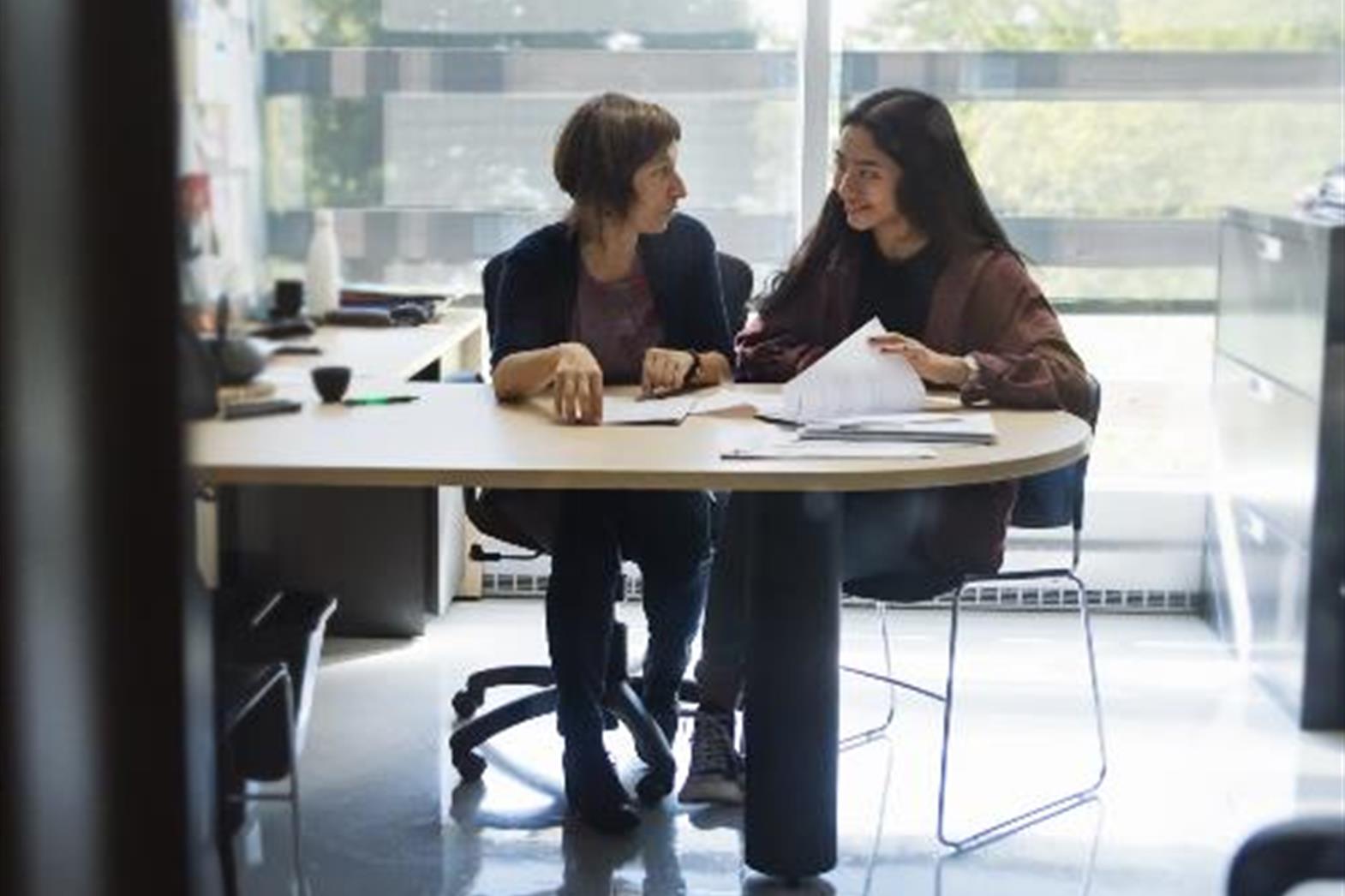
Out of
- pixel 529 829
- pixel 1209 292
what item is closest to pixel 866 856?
pixel 529 829

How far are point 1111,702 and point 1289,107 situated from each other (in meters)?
1.08

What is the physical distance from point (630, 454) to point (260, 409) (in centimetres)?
115

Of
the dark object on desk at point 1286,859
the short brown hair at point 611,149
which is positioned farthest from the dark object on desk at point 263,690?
the short brown hair at point 611,149

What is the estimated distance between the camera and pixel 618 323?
2184 mm

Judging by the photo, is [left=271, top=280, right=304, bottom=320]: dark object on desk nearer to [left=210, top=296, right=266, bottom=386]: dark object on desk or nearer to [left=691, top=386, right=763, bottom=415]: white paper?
[left=210, top=296, right=266, bottom=386]: dark object on desk

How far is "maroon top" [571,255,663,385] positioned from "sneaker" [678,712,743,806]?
1.57 ft

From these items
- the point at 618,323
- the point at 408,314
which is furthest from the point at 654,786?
the point at 408,314

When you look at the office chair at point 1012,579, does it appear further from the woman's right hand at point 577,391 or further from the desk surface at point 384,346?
the desk surface at point 384,346

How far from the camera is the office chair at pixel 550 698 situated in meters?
2.38

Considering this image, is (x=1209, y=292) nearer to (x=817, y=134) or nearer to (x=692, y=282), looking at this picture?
(x=817, y=134)

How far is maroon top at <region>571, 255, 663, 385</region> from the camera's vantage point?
7.04 feet

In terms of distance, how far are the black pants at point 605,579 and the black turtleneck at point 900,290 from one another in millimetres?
322

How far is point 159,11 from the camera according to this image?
1.85 ft

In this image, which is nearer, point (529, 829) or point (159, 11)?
point (159, 11)
